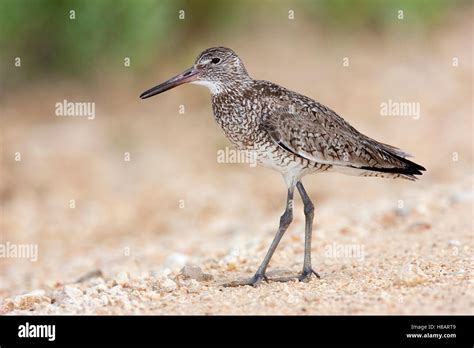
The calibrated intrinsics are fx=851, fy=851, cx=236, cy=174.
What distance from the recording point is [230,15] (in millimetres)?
17172

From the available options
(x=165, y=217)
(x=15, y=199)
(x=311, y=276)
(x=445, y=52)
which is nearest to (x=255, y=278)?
(x=311, y=276)

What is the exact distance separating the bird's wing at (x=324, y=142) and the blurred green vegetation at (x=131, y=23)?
8.70 metres

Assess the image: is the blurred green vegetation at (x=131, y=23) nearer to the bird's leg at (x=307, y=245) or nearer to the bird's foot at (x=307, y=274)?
the bird's leg at (x=307, y=245)

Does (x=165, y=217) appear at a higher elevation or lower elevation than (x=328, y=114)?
lower

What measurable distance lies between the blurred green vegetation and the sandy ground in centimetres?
48

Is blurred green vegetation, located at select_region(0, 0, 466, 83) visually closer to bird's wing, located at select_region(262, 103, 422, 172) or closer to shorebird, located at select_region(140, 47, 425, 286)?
shorebird, located at select_region(140, 47, 425, 286)

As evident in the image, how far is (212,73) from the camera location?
785cm

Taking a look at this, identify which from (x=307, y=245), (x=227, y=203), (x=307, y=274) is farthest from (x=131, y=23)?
(x=307, y=274)

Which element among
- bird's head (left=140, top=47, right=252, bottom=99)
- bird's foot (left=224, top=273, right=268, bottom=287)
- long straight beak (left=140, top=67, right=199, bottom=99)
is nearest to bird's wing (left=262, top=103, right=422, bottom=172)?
bird's head (left=140, top=47, right=252, bottom=99)

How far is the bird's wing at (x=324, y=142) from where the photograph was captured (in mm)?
7395

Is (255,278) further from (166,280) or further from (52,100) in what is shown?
(52,100)

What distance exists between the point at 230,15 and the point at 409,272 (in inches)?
444

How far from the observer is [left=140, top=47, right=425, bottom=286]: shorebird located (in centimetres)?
740

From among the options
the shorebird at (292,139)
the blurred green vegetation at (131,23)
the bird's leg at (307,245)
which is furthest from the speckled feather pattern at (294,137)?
the blurred green vegetation at (131,23)
